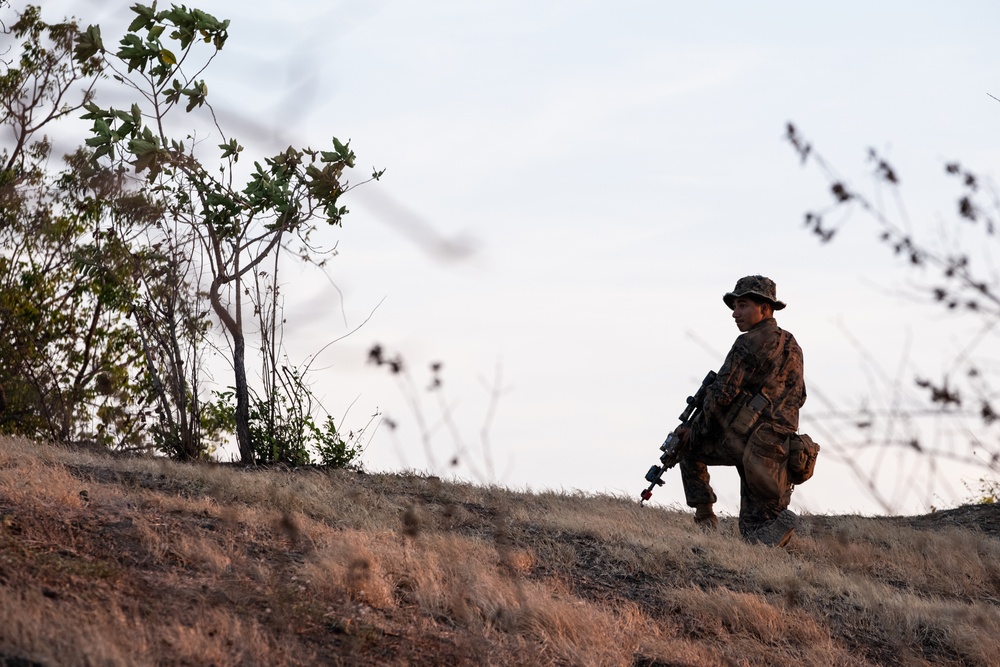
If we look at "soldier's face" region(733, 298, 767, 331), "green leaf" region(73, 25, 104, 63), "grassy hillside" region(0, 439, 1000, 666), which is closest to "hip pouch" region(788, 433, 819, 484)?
"grassy hillside" region(0, 439, 1000, 666)

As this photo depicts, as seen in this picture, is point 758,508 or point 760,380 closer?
point 760,380

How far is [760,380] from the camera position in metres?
8.53

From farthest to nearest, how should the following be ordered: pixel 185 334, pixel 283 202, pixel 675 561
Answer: pixel 185 334
pixel 283 202
pixel 675 561

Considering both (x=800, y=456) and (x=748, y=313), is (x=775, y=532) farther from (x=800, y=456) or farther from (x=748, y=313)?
(x=748, y=313)

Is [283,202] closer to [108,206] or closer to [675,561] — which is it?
[108,206]

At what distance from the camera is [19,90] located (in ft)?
46.9

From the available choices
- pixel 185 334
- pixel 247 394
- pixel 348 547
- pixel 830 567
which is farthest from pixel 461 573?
pixel 185 334

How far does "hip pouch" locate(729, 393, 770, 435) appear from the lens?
845 cm

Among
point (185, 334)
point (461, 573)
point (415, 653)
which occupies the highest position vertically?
point (185, 334)

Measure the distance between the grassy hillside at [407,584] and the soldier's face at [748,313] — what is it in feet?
5.49

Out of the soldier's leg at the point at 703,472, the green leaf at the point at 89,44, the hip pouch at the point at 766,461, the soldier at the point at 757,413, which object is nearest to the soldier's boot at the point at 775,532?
the soldier at the point at 757,413

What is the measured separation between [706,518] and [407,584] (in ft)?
13.3

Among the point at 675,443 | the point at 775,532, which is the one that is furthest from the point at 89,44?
the point at 775,532

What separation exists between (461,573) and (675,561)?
1896mm
